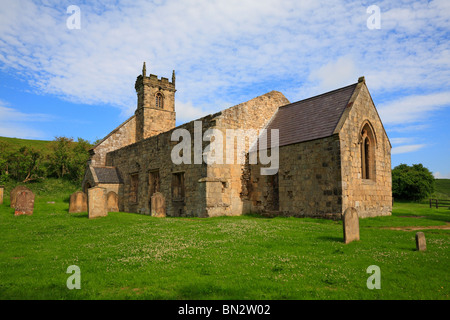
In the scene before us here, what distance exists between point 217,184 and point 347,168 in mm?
6940

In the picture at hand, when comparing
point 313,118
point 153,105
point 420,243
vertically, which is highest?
point 153,105

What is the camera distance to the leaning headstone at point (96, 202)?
46.1ft

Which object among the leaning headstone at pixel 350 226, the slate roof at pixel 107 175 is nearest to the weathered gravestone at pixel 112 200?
the slate roof at pixel 107 175

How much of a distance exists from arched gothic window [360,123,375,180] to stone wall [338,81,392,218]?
23 cm

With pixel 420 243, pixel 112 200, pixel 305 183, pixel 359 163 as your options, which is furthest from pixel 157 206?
pixel 420 243

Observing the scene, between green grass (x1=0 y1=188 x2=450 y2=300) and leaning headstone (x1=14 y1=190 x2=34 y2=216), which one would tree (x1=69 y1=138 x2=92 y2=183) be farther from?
green grass (x1=0 y1=188 x2=450 y2=300)

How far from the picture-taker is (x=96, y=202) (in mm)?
14234

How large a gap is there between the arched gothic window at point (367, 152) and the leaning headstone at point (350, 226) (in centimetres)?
798

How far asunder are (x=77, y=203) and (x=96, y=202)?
3.41m

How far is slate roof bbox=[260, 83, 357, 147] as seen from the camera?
15.1 metres

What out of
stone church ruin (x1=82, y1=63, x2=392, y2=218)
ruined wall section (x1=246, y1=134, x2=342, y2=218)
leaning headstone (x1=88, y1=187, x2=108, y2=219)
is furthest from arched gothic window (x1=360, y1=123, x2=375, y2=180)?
leaning headstone (x1=88, y1=187, x2=108, y2=219)

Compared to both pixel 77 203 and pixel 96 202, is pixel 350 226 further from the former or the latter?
pixel 77 203

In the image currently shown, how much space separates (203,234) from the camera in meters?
9.91
